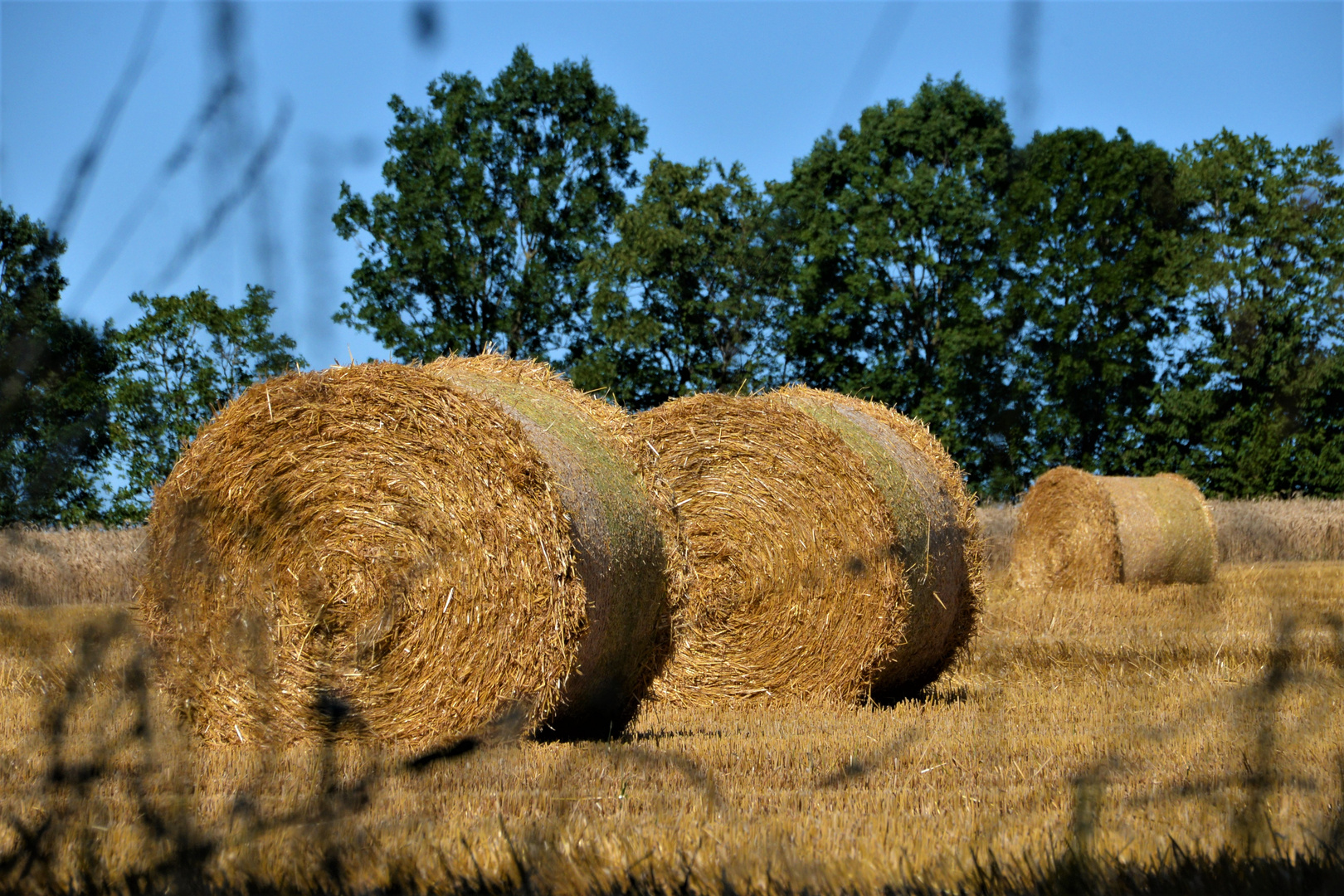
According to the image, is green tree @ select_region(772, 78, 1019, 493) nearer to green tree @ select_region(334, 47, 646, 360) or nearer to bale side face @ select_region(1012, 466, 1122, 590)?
green tree @ select_region(334, 47, 646, 360)

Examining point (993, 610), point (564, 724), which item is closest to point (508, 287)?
point (564, 724)

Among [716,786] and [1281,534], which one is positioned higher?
[1281,534]

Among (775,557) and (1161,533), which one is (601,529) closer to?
(775,557)

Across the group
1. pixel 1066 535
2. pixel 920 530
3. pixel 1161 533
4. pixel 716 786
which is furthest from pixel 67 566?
pixel 1161 533

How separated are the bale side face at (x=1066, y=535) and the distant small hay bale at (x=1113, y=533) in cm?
1

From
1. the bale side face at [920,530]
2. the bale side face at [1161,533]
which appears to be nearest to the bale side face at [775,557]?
the bale side face at [920,530]

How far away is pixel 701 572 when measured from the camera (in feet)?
27.7

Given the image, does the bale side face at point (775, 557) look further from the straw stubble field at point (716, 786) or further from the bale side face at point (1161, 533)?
the bale side face at point (1161, 533)

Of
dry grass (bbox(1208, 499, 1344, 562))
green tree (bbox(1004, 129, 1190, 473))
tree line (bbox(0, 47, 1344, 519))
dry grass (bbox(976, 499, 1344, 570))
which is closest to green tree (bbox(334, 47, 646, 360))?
tree line (bbox(0, 47, 1344, 519))

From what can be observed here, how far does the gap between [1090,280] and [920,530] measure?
6004 millimetres

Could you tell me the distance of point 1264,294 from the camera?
165cm

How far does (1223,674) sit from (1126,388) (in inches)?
259

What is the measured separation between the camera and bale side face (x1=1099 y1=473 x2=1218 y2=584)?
15984 mm

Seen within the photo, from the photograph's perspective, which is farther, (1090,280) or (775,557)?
(775,557)
